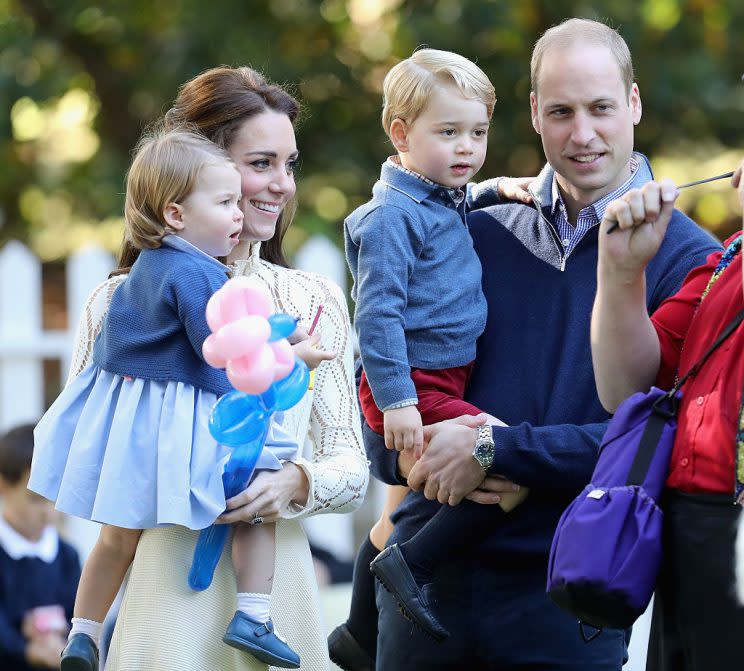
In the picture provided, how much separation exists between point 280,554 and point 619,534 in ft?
2.97

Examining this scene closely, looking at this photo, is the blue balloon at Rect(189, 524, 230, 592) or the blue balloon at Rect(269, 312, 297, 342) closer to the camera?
the blue balloon at Rect(269, 312, 297, 342)

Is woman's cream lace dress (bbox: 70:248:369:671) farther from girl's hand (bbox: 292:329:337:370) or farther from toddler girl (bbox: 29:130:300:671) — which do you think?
girl's hand (bbox: 292:329:337:370)

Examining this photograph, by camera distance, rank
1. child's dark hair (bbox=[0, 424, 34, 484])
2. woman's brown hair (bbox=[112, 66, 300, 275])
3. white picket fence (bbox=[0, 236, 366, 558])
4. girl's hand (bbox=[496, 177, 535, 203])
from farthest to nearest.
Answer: white picket fence (bbox=[0, 236, 366, 558]) < child's dark hair (bbox=[0, 424, 34, 484]) < girl's hand (bbox=[496, 177, 535, 203]) < woman's brown hair (bbox=[112, 66, 300, 275])

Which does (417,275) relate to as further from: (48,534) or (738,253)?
(48,534)

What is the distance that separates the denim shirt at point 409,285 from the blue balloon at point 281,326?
15.6 inches

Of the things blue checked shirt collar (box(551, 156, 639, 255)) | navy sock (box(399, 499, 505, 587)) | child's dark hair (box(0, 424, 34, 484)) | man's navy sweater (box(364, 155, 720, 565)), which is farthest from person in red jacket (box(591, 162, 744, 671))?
child's dark hair (box(0, 424, 34, 484))

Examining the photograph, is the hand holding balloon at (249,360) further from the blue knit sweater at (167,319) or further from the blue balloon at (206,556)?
the blue balloon at (206,556)

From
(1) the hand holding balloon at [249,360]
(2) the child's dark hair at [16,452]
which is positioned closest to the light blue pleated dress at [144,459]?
(1) the hand holding balloon at [249,360]

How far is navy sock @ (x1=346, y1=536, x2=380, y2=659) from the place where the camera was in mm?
3623

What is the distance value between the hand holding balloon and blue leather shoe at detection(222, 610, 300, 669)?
0.38m

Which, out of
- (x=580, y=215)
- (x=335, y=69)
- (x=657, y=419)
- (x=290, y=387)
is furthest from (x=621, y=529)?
(x=335, y=69)

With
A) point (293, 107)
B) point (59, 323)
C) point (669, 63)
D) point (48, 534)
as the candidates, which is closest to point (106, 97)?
point (59, 323)

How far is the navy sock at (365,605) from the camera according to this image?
3623 millimetres

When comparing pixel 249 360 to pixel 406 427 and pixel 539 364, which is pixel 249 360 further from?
pixel 539 364
